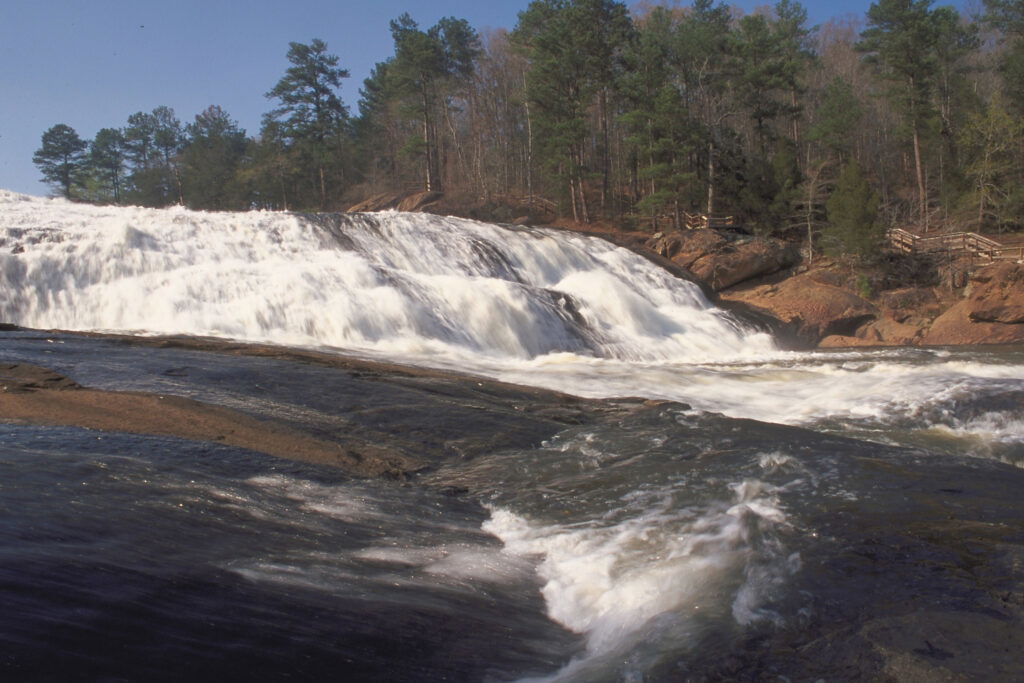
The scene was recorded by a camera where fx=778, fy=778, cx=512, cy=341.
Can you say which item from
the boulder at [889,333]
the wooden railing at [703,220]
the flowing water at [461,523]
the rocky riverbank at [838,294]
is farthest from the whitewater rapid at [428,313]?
the wooden railing at [703,220]

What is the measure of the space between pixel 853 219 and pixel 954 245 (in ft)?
16.9

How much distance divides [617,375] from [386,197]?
30014 millimetres

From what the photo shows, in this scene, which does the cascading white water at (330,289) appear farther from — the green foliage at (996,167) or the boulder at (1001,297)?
the green foliage at (996,167)

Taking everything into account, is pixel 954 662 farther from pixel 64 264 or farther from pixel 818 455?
pixel 64 264

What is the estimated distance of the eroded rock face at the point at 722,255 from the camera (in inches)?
1005

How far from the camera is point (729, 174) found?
35156mm

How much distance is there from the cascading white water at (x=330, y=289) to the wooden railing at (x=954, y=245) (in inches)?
435

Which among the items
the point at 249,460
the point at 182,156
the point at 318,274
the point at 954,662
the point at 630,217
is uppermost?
the point at 182,156

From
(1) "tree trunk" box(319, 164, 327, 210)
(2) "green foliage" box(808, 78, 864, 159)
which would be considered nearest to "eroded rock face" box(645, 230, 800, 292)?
(2) "green foliage" box(808, 78, 864, 159)

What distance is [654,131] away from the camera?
3522 cm

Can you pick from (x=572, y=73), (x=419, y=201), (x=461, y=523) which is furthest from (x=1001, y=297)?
(x=419, y=201)

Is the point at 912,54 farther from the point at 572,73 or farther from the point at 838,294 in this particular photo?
the point at 838,294

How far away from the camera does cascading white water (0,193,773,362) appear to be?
46.9 ft

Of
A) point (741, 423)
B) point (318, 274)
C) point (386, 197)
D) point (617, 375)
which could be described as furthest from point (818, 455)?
point (386, 197)
